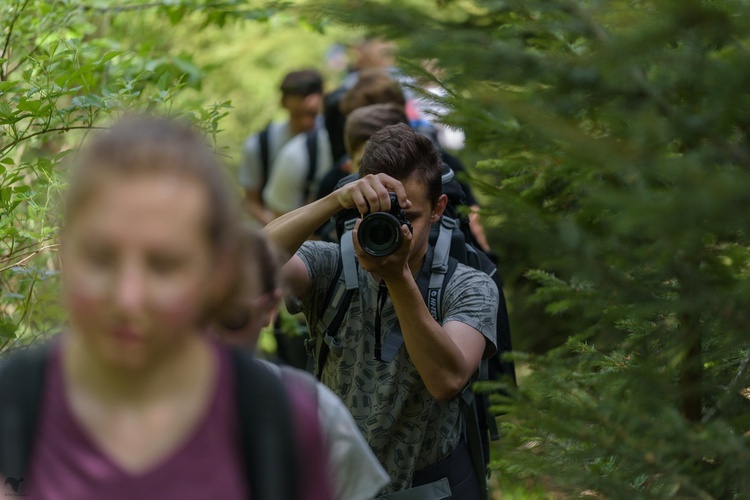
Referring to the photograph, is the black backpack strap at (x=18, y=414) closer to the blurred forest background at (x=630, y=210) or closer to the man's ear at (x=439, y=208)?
the blurred forest background at (x=630, y=210)

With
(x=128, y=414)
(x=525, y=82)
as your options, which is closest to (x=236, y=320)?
(x=128, y=414)

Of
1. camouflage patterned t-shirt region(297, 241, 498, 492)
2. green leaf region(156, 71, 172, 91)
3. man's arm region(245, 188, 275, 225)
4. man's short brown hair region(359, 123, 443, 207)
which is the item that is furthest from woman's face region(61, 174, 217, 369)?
man's arm region(245, 188, 275, 225)

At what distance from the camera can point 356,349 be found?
10.2ft

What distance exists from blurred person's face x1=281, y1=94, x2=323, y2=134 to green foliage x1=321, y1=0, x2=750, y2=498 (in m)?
4.74

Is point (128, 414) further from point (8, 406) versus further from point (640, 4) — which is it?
point (640, 4)

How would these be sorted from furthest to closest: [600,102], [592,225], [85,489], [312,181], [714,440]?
[312,181], [592,225], [600,102], [714,440], [85,489]

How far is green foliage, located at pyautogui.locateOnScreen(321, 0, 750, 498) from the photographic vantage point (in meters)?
1.82

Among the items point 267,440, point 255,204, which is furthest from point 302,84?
point 267,440

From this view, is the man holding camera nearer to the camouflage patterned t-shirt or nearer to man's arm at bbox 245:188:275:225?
the camouflage patterned t-shirt

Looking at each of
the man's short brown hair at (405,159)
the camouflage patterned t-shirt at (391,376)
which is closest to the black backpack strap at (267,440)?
the camouflage patterned t-shirt at (391,376)

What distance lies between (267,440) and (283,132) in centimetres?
598

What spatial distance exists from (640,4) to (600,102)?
29 centimetres

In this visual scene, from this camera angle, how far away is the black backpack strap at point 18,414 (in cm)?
145

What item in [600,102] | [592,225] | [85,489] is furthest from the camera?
[592,225]
